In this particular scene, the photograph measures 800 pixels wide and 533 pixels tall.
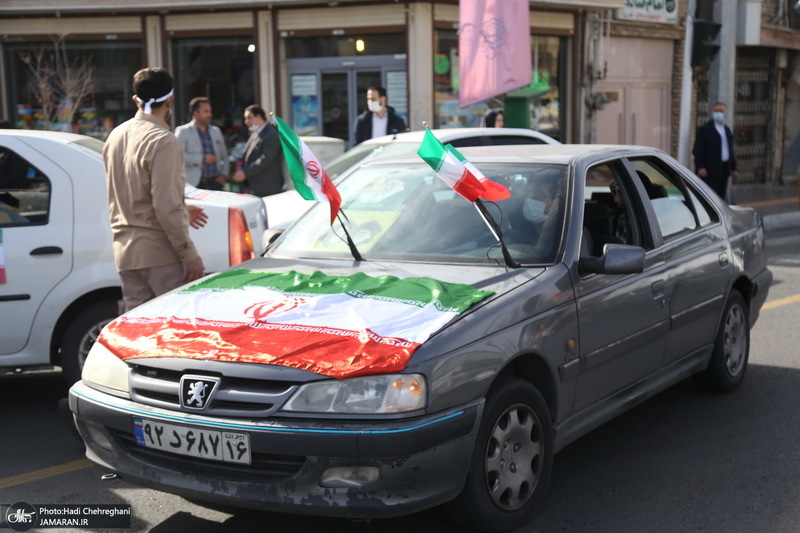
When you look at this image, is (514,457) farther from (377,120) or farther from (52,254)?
(377,120)

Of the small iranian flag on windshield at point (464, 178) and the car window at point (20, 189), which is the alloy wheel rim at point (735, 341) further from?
the car window at point (20, 189)

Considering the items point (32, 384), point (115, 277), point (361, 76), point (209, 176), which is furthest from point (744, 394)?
point (361, 76)

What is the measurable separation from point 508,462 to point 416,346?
2.34 ft

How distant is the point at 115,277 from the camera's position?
5.98m

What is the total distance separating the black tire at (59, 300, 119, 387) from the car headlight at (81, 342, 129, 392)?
5.93ft

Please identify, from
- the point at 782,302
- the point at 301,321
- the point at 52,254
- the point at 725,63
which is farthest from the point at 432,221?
the point at 725,63

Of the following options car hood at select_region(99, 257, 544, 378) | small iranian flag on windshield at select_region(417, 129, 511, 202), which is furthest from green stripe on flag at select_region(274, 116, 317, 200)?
small iranian flag on windshield at select_region(417, 129, 511, 202)

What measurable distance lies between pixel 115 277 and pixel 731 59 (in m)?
16.3

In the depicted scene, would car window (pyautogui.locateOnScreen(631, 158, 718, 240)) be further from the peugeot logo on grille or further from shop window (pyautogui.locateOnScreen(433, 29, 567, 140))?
shop window (pyautogui.locateOnScreen(433, 29, 567, 140))

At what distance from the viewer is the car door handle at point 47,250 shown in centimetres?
588

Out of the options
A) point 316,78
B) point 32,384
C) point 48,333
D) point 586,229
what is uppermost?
point 316,78

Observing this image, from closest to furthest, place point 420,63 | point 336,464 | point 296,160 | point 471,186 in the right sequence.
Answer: point 336,464 → point 471,186 → point 296,160 → point 420,63

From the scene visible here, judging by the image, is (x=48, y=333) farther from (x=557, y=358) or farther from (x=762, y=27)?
(x=762, y=27)

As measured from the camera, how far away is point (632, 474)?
4.84m
